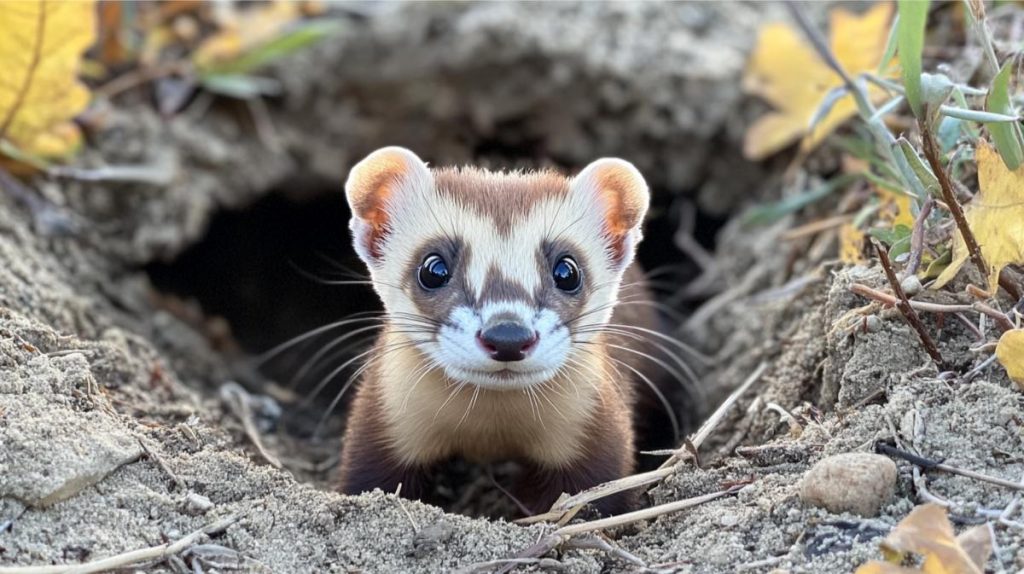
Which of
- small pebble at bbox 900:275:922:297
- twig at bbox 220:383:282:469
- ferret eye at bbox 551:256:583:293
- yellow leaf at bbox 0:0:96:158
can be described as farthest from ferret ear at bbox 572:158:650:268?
yellow leaf at bbox 0:0:96:158

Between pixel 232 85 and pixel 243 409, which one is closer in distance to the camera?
pixel 243 409

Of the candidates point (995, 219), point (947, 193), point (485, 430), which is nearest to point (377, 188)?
point (485, 430)

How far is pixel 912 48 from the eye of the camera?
2.89m

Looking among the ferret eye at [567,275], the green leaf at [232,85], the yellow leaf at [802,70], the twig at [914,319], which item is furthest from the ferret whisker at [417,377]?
the green leaf at [232,85]

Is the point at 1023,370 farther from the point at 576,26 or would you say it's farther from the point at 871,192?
the point at 576,26

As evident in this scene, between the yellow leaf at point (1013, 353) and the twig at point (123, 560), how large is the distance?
1911 mm

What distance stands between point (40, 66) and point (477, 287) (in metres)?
2.04

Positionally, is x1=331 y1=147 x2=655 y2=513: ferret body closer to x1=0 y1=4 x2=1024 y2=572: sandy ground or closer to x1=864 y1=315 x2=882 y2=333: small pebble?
x1=0 y1=4 x2=1024 y2=572: sandy ground

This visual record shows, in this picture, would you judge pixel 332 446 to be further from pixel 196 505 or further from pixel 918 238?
pixel 918 238

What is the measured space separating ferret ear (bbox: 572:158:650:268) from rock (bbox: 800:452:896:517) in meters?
1.10

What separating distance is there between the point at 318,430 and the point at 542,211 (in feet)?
5.50

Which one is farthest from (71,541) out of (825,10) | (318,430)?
(825,10)

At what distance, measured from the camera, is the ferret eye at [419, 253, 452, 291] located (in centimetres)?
324

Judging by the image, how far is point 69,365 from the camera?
9.99 feet
